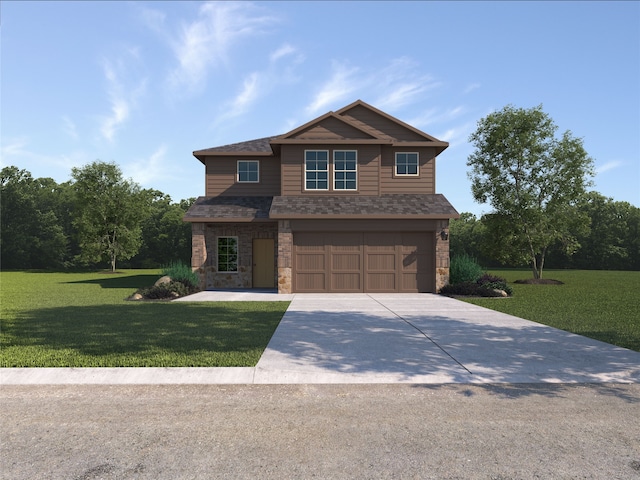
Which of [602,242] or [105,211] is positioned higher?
[105,211]

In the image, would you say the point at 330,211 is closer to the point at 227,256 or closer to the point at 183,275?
the point at 227,256

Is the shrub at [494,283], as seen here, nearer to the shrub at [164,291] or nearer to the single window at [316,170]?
the single window at [316,170]

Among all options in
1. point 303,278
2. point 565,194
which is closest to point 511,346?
point 303,278

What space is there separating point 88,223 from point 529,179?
115ft

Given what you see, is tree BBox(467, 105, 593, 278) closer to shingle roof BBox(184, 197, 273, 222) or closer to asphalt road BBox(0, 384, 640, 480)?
shingle roof BBox(184, 197, 273, 222)

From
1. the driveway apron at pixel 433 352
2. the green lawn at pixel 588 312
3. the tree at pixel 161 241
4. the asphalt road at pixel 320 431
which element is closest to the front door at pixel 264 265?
the green lawn at pixel 588 312

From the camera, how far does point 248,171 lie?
73.0ft

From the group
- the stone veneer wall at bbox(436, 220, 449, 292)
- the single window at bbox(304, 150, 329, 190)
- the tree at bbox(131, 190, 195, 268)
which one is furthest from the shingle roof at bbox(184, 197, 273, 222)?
the tree at bbox(131, 190, 195, 268)

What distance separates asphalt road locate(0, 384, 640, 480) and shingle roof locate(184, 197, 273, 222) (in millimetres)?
14177

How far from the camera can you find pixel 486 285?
1808cm

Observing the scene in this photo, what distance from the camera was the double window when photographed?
19.8 metres

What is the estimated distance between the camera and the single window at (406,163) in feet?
69.4

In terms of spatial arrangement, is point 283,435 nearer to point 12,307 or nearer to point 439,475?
point 439,475

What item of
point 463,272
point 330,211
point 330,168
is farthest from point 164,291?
point 463,272
